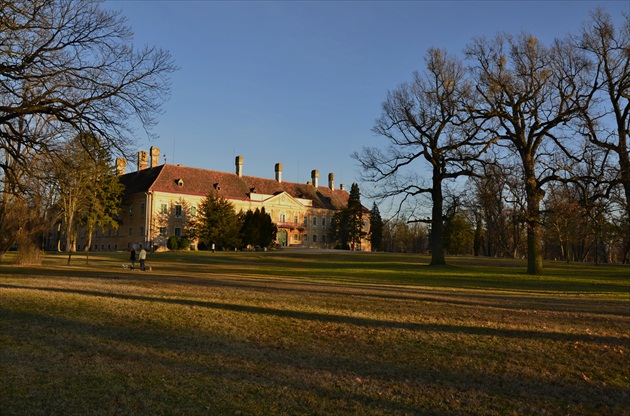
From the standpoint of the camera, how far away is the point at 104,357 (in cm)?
770

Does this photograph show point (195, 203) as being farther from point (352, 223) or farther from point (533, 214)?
point (533, 214)

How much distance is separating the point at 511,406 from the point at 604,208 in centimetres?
2310

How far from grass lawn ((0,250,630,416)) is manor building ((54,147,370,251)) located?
49.0 meters

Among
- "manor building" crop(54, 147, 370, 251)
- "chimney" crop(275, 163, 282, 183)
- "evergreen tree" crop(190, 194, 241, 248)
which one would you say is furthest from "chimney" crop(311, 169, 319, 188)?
"evergreen tree" crop(190, 194, 241, 248)

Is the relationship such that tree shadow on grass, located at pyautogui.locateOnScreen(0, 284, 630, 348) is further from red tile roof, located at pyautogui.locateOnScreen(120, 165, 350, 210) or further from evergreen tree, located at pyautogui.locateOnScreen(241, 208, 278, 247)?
red tile roof, located at pyautogui.locateOnScreen(120, 165, 350, 210)

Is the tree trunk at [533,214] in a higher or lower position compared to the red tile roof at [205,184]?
lower

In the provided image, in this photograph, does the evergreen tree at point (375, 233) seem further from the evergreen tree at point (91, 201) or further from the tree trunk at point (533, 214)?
the tree trunk at point (533, 214)

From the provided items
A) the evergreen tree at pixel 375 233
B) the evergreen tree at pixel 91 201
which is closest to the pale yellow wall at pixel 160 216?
the evergreen tree at pixel 91 201

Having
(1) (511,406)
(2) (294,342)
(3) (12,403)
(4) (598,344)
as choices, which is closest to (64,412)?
(3) (12,403)

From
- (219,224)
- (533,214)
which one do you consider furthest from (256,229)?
(533,214)

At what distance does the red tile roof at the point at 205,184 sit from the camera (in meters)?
67.3

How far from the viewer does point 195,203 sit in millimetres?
69125

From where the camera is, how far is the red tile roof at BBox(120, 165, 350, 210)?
221ft

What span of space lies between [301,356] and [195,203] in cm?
6310
